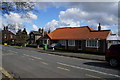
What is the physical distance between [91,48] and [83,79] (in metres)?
20.9

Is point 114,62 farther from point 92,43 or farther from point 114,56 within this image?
point 92,43

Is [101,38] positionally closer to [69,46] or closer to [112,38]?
[112,38]

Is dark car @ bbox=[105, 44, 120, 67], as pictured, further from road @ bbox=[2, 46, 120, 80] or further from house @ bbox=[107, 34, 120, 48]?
house @ bbox=[107, 34, 120, 48]

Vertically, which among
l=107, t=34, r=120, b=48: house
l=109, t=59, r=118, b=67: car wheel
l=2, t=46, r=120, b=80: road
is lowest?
l=2, t=46, r=120, b=80: road

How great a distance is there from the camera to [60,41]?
123 ft

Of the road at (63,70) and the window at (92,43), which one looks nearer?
the road at (63,70)

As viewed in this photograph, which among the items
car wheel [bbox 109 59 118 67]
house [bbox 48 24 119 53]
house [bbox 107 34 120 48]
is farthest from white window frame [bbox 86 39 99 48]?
car wheel [bbox 109 59 118 67]

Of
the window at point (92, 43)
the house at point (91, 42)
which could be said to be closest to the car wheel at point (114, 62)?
the house at point (91, 42)

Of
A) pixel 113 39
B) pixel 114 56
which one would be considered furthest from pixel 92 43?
pixel 114 56

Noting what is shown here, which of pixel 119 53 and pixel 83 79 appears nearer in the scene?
pixel 83 79

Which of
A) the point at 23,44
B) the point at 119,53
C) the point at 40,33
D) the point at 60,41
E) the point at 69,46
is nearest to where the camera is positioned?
the point at 119,53

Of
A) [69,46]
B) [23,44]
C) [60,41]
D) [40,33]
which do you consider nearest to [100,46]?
[69,46]

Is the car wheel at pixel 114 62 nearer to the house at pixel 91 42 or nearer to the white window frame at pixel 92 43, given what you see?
the house at pixel 91 42

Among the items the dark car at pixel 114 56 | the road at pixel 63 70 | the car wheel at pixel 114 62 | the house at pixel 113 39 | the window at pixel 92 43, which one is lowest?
the road at pixel 63 70
